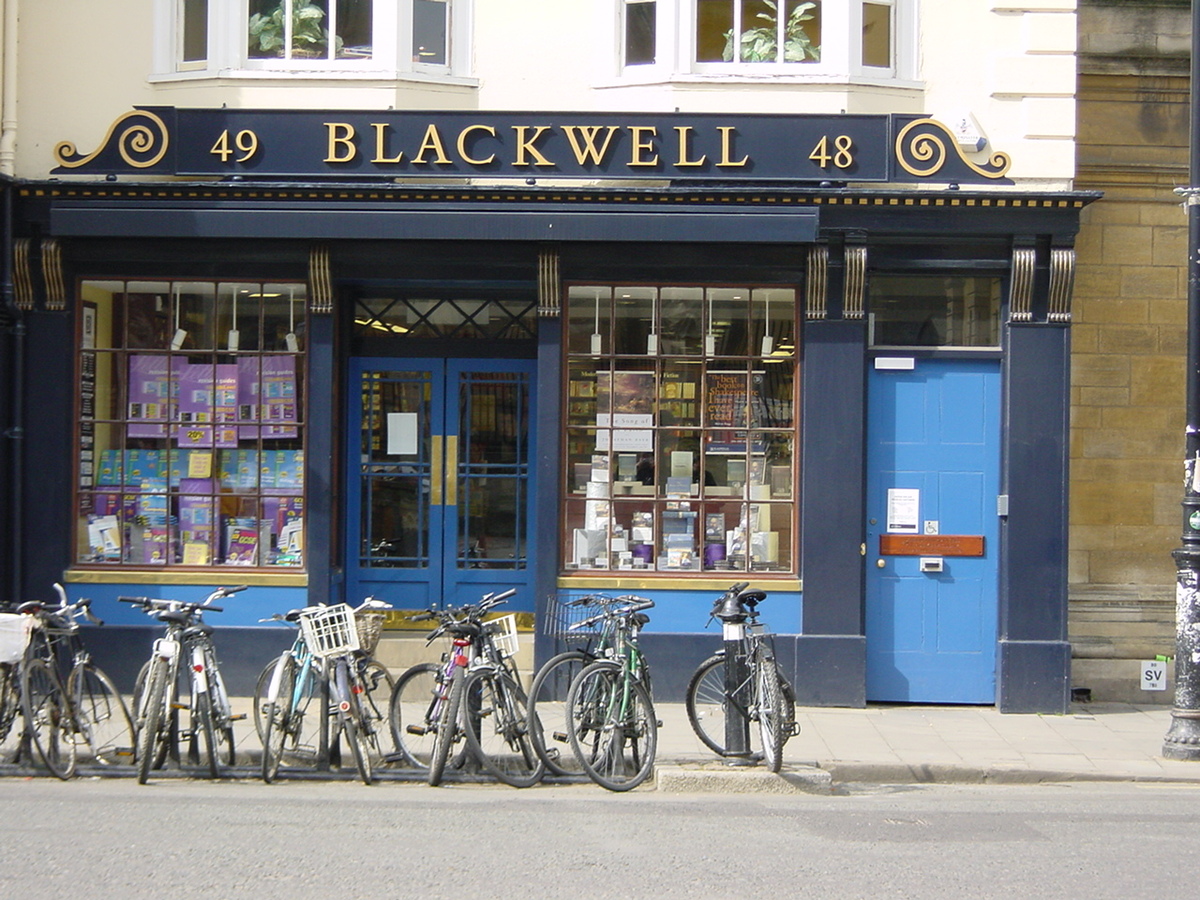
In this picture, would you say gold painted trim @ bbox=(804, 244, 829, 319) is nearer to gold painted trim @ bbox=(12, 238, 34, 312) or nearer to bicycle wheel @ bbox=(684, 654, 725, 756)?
bicycle wheel @ bbox=(684, 654, 725, 756)

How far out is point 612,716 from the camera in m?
7.83

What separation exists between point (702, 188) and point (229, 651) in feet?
17.8

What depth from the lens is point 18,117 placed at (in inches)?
404

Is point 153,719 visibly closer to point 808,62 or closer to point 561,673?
point 561,673

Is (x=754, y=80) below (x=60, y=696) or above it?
above

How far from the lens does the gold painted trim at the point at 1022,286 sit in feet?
32.8

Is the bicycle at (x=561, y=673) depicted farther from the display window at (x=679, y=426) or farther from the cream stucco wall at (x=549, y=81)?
the cream stucco wall at (x=549, y=81)

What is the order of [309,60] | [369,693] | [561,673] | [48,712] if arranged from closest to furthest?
[48,712], [369,693], [561,673], [309,60]

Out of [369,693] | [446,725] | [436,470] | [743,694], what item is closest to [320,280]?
[436,470]

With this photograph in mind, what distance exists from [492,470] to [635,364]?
5.40 feet

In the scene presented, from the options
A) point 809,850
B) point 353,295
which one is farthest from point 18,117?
point 809,850

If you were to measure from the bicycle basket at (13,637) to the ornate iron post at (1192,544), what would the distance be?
7780 millimetres

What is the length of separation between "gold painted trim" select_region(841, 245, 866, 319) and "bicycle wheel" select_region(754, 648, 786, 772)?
341cm

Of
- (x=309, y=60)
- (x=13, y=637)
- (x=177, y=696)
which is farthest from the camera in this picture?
(x=309, y=60)
